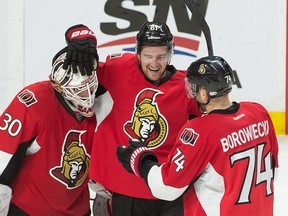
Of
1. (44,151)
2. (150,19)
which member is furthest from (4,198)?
(150,19)

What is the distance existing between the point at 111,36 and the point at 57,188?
2670 millimetres

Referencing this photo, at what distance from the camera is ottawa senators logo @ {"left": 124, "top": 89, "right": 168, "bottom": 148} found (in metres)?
2.67

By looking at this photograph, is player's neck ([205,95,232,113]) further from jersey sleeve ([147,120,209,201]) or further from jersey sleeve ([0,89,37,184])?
jersey sleeve ([0,89,37,184])

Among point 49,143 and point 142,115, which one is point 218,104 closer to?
point 142,115

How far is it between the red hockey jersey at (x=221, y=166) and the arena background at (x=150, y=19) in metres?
2.88

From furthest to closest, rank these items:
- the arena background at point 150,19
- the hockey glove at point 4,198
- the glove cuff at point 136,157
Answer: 1. the arena background at point 150,19
2. the hockey glove at point 4,198
3. the glove cuff at point 136,157

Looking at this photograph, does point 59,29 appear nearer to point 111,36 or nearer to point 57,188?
point 111,36

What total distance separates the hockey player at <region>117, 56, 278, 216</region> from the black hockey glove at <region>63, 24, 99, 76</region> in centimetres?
36

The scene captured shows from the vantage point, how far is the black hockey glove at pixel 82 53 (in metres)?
2.57

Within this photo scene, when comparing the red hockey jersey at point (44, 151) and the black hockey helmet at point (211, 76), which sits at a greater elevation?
the black hockey helmet at point (211, 76)

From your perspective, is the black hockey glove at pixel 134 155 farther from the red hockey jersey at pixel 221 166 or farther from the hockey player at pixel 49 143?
the hockey player at pixel 49 143

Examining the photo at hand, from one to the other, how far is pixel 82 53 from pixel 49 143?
0.32 meters

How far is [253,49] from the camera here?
526 centimetres

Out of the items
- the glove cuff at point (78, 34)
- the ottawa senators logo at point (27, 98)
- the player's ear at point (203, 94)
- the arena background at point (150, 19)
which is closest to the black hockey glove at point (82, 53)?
the glove cuff at point (78, 34)
